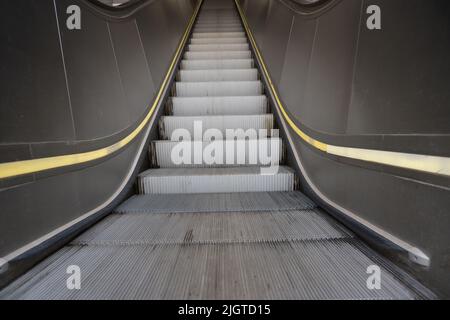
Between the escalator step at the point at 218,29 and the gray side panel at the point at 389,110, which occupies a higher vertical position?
the escalator step at the point at 218,29

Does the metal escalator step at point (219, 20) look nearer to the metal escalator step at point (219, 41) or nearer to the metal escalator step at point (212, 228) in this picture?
the metal escalator step at point (219, 41)

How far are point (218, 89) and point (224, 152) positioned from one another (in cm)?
138

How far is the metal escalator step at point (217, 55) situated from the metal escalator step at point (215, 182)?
309cm

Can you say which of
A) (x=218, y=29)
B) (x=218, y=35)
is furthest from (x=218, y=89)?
(x=218, y=29)

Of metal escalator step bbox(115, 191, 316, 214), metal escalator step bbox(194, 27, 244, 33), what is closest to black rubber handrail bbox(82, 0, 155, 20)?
metal escalator step bbox(115, 191, 316, 214)

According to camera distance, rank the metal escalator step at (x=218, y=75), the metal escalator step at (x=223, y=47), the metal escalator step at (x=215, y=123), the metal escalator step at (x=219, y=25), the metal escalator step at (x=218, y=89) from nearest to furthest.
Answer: the metal escalator step at (x=215, y=123) → the metal escalator step at (x=218, y=89) → the metal escalator step at (x=218, y=75) → the metal escalator step at (x=223, y=47) → the metal escalator step at (x=219, y=25)

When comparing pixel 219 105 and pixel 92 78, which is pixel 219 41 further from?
pixel 92 78

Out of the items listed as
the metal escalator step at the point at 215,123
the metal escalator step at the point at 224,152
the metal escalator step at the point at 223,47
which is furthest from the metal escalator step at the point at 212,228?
the metal escalator step at the point at 223,47

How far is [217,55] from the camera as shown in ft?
14.8

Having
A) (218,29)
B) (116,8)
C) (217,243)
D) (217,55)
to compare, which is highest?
(218,29)

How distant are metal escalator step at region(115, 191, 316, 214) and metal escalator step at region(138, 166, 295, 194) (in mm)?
79

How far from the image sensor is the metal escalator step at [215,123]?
9.68 feet
